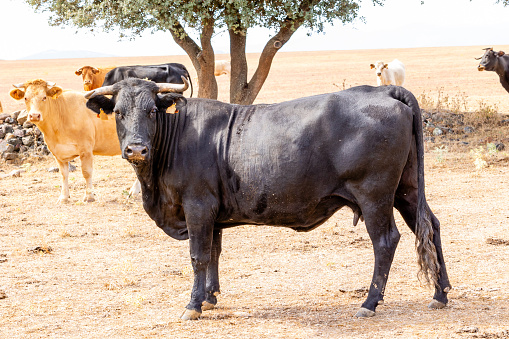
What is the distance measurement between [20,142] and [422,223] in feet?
44.1

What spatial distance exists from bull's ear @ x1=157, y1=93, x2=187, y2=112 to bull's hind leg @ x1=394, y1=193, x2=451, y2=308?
2.10m

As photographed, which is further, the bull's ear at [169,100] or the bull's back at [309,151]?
the bull's ear at [169,100]

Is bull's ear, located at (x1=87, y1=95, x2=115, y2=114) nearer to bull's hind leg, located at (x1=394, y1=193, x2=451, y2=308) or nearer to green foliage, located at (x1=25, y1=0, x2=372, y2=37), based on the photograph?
bull's hind leg, located at (x1=394, y1=193, x2=451, y2=308)

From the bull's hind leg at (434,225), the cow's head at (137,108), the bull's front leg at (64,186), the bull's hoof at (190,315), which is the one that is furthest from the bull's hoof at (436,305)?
the bull's front leg at (64,186)

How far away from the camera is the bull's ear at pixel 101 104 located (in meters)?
5.83

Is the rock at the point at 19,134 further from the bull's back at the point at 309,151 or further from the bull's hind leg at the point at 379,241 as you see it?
the bull's hind leg at the point at 379,241

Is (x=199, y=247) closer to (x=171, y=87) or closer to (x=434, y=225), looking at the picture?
(x=171, y=87)

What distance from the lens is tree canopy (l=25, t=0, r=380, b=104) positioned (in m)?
14.6

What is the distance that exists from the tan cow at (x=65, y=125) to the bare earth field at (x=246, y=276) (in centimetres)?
79

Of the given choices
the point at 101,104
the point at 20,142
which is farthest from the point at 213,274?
the point at 20,142

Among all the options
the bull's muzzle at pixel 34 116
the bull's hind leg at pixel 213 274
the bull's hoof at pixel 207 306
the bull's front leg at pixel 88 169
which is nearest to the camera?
the bull's hoof at pixel 207 306

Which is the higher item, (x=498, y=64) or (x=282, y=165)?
(x=498, y=64)

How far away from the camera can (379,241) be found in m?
5.59

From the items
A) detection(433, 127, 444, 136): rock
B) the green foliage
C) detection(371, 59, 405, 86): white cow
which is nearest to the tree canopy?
the green foliage
